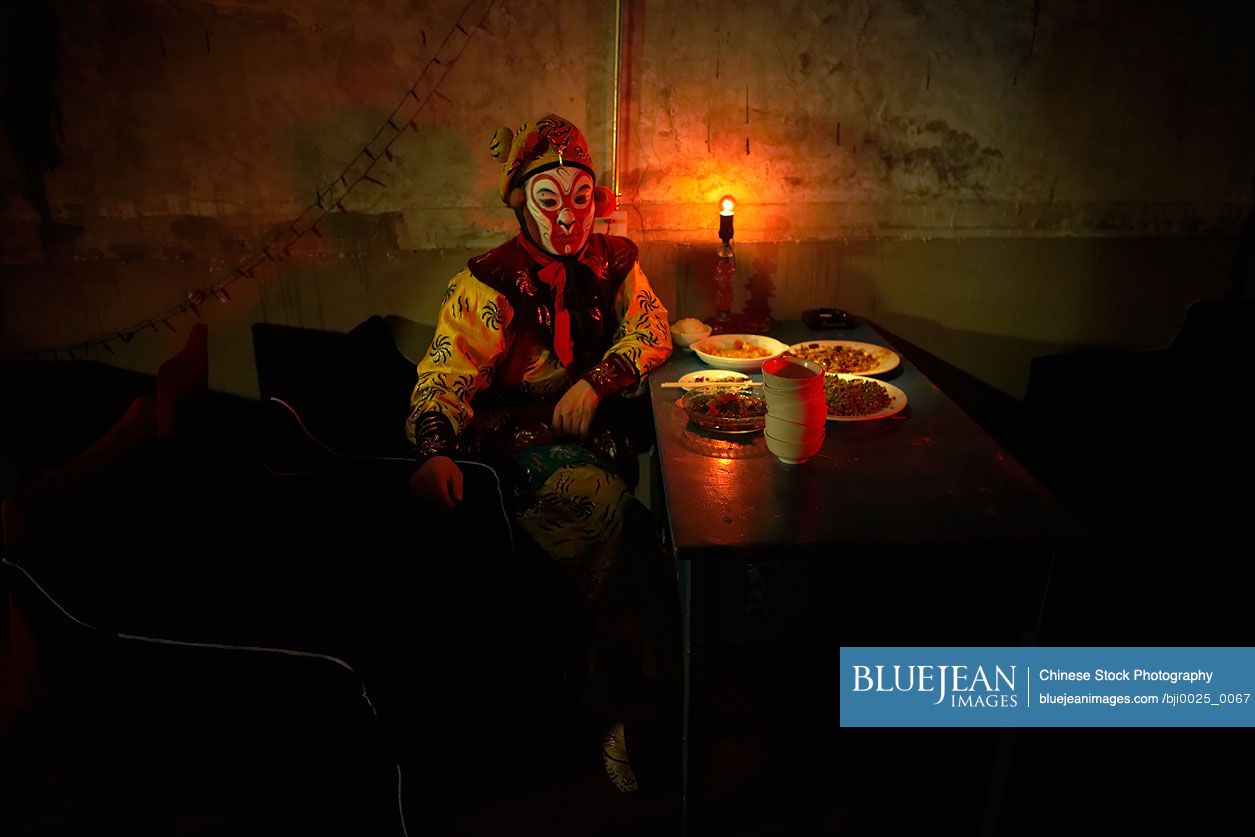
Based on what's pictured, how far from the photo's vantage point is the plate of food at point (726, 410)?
176cm

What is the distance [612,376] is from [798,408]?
73 centimetres

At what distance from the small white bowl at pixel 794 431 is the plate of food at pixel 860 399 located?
7.3 inches

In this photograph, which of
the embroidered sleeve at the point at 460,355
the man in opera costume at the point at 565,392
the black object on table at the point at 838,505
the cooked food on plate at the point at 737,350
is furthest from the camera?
the cooked food on plate at the point at 737,350

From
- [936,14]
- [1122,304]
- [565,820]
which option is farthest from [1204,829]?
[936,14]

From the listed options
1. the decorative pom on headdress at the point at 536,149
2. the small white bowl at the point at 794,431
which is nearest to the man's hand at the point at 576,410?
the decorative pom on headdress at the point at 536,149

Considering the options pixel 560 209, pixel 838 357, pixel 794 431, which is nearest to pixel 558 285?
pixel 560 209

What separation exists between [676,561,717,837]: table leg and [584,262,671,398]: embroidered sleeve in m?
0.68

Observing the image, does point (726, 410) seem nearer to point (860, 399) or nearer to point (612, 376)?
point (860, 399)

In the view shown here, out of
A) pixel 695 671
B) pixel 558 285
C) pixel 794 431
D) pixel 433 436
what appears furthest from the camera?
pixel 558 285

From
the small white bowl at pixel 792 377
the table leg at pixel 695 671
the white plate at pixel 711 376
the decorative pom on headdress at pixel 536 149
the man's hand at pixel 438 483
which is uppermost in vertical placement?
the decorative pom on headdress at pixel 536 149

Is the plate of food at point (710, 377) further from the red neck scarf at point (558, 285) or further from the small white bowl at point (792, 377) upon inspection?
the small white bowl at point (792, 377)

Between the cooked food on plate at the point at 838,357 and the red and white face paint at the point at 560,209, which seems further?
the cooked food on plate at the point at 838,357

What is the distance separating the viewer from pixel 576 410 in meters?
2.13

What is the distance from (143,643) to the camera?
1.28m
